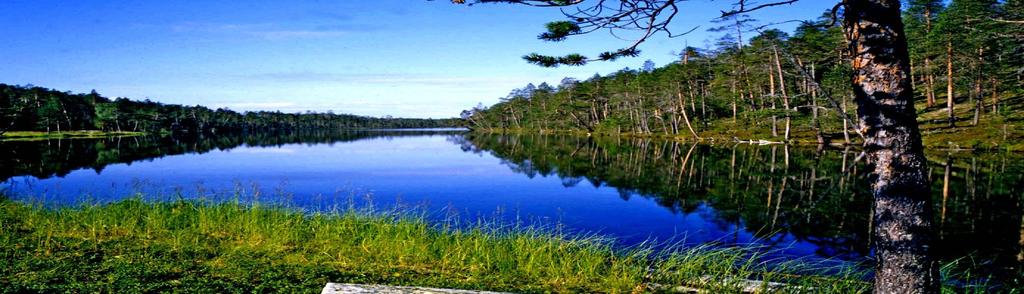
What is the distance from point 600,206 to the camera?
20.3m

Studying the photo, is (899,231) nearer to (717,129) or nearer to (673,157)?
(673,157)

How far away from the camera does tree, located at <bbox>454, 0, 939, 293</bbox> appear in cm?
426

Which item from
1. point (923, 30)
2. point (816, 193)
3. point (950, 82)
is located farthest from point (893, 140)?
point (923, 30)

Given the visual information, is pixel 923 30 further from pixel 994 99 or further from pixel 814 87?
pixel 814 87

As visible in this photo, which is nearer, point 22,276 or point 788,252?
point 22,276

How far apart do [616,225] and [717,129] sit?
61.2m

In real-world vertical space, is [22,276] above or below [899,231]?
below

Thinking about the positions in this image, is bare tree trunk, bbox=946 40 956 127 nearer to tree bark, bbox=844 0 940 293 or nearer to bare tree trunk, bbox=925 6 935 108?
bare tree trunk, bbox=925 6 935 108

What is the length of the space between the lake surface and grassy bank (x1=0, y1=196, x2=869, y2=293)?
1836 millimetres

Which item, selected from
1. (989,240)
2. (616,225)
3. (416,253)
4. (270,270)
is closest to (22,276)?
(270,270)

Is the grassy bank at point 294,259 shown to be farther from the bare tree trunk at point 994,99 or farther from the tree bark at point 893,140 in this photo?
the bare tree trunk at point 994,99

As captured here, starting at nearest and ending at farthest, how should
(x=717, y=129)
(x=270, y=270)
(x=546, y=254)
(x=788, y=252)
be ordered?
1. (x=270, y=270)
2. (x=546, y=254)
3. (x=788, y=252)
4. (x=717, y=129)

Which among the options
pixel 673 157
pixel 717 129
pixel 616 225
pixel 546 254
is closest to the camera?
pixel 546 254

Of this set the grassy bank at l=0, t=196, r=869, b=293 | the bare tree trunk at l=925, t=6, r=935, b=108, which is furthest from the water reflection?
the bare tree trunk at l=925, t=6, r=935, b=108
